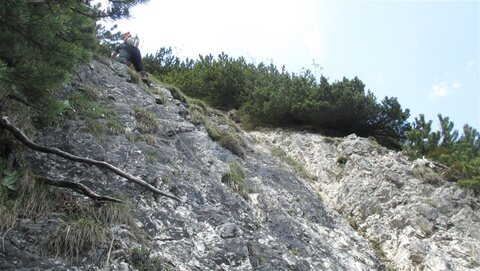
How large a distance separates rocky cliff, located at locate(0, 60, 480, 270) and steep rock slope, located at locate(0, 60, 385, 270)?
0.07ft

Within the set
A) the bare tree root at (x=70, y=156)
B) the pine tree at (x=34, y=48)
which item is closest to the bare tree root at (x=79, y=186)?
the bare tree root at (x=70, y=156)

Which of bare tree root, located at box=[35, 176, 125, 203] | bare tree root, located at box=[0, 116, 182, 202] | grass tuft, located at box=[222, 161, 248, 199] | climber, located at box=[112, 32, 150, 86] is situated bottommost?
bare tree root, located at box=[35, 176, 125, 203]

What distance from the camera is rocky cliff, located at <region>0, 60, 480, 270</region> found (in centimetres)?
533

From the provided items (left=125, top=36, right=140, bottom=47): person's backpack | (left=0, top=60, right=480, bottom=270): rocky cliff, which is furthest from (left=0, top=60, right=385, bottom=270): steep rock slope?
(left=125, top=36, right=140, bottom=47): person's backpack

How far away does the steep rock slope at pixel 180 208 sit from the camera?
16.9 ft

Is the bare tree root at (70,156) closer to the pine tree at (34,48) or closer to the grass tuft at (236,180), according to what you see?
the pine tree at (34,48)

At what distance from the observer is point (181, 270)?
5.47 metres

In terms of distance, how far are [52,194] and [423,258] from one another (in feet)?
20.7

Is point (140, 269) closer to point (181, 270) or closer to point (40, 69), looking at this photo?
point (181, 270)

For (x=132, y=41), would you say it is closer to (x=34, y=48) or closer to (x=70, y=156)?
(x=70, y=156)

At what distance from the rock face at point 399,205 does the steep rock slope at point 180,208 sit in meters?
0.58

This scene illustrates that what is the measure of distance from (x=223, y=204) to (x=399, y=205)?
4358mm

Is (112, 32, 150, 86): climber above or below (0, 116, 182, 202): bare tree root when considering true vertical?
above

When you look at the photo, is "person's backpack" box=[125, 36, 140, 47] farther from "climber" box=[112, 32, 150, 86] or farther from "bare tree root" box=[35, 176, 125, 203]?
"bare tree root" box=[35, 176, 125, 203]
